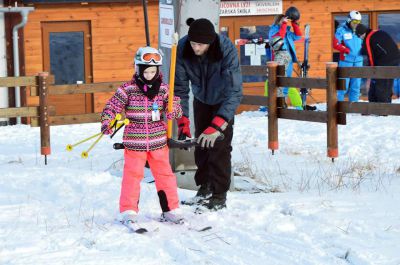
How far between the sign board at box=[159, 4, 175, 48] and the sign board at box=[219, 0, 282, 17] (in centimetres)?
1010

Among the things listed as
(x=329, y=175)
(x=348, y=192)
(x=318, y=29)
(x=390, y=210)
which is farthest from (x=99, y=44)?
(x=390, y=210)

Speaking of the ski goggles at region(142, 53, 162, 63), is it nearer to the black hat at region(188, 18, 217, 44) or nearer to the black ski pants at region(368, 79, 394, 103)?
the black hat at region(188, 18, 217, 44)

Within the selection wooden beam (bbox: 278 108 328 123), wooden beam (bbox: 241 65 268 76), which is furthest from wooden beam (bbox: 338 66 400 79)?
wooden beam (bbox: 241 65 268 76)

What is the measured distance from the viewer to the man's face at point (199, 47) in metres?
7.15

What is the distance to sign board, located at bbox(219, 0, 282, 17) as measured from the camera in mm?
19500

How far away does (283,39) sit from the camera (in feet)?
56.6

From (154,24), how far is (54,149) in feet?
19.8

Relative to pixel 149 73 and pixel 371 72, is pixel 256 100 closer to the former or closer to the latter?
pixel 371 72

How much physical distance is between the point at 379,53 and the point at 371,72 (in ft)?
20.4

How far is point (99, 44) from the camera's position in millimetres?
18625

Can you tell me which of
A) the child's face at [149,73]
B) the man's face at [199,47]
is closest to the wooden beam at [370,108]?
the man's face at [199,47]

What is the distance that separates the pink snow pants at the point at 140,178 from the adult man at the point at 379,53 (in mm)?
11148

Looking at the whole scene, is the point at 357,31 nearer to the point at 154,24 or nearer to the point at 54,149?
the point at 154,24

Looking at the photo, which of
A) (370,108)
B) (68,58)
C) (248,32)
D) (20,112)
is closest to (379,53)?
(248,32)
